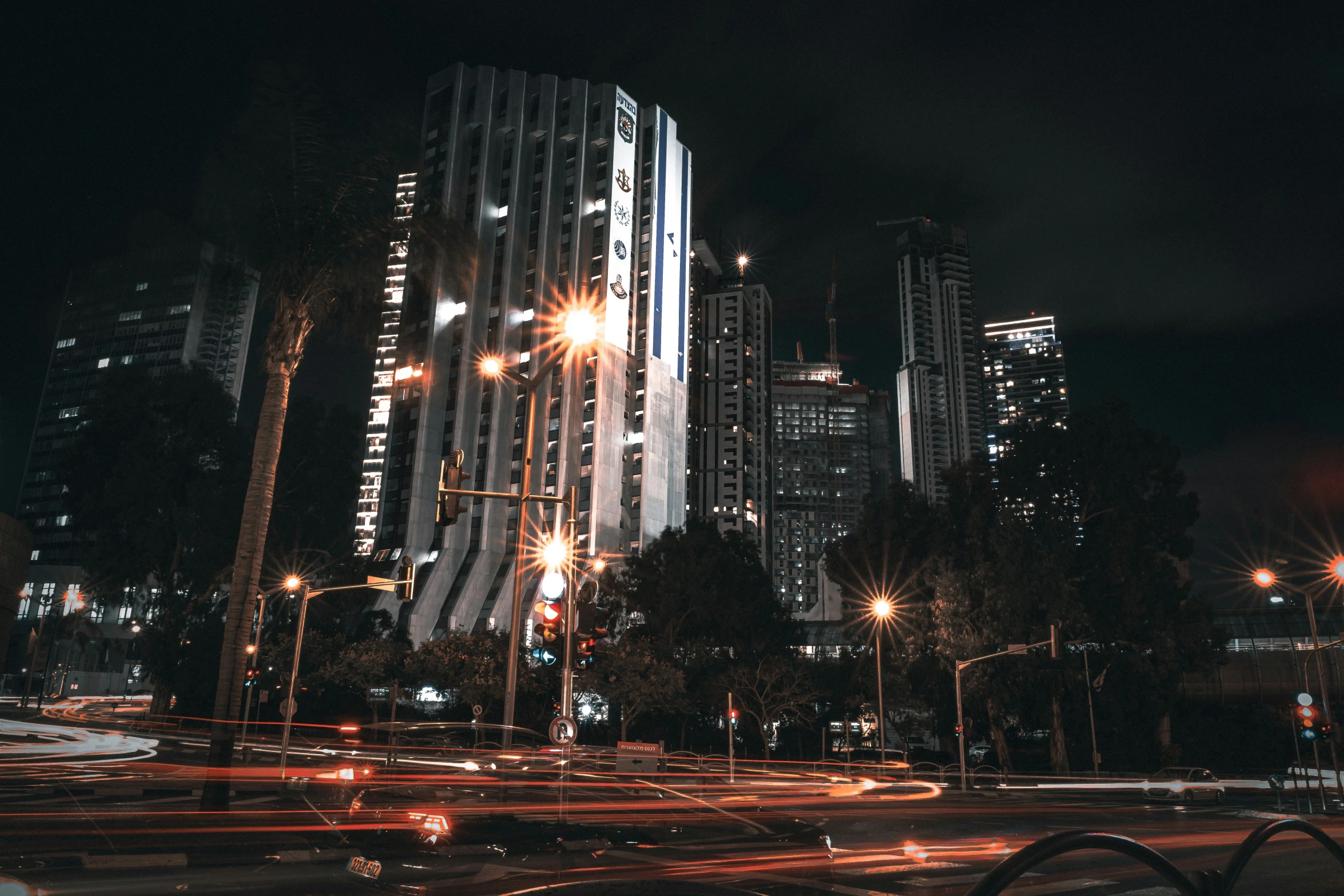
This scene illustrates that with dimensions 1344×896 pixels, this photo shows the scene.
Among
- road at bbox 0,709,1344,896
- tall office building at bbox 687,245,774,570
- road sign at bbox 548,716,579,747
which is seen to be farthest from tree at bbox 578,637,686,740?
tall office building at bbox 687,245,774,570

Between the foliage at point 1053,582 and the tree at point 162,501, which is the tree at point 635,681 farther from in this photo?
the tree at point 162,501

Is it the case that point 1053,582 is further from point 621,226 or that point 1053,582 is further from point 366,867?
point 621,226

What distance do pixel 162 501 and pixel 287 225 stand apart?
41581mm

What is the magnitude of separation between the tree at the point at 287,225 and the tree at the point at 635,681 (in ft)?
107

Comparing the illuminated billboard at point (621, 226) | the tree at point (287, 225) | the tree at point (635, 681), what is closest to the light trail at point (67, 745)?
the tree at point (287, 225)

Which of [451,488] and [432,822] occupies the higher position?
[451,488]

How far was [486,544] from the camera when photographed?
106 metres

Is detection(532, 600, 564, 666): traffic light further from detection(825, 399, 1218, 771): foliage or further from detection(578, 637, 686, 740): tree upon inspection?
detection(578, 637, 686, 740): tree

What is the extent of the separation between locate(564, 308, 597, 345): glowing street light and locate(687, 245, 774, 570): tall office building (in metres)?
152

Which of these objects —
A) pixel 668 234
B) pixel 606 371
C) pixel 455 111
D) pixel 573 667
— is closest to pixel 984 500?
pixel 573 667

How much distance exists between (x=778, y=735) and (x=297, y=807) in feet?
160

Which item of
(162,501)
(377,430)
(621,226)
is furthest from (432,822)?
(377,430)

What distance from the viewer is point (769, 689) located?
50.0 metres

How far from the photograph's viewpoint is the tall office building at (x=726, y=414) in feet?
584
